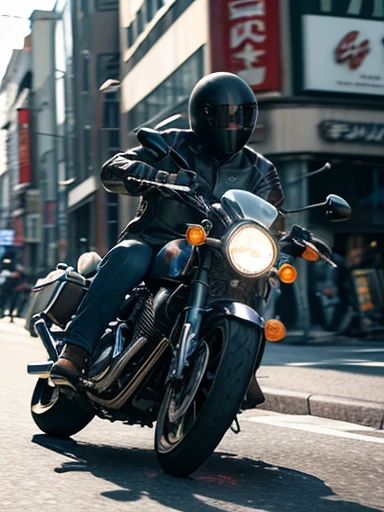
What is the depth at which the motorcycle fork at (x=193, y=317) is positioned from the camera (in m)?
4.70

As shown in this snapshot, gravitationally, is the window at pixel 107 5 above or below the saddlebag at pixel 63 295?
above

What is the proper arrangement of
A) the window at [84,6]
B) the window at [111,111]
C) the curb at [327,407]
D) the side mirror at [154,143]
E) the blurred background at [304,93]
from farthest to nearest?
1. the window at [84,6]
2. the window at [111,111]
3. the blurred background at [304,93]
4. the curb at [327,407]
5. the side mirror at [154,143]

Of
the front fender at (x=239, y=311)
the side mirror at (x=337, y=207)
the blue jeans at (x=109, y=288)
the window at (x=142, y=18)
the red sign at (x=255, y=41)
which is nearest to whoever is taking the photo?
the front fender at (x=239, y=311)

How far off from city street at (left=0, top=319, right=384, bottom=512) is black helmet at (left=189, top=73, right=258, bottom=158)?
4.79ft

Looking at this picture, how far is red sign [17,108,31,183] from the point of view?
167 ft

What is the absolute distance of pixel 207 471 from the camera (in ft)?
16.8

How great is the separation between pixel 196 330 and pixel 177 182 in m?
0.73

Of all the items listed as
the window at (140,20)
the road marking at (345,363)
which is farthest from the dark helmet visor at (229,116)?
the window at (140,20)

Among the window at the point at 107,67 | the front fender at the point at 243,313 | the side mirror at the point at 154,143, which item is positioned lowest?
the front fender at the point at 243,313

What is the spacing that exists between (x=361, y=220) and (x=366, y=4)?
12.9ft

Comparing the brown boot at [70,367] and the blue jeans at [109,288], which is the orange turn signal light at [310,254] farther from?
the brown boot at [70,367]

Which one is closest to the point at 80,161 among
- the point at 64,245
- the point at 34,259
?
the point at 64,245

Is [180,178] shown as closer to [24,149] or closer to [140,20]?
[140,20]

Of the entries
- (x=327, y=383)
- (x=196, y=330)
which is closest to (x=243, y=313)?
(x=196, y=330)
